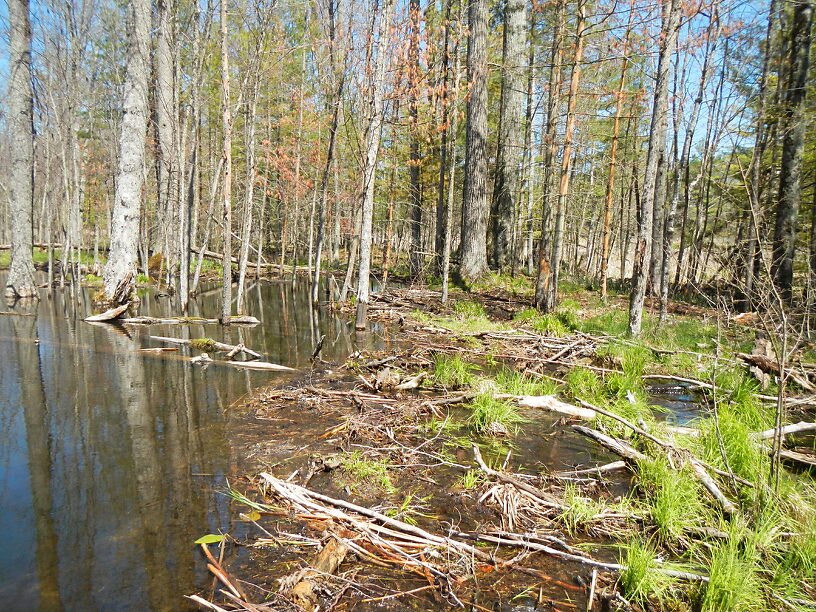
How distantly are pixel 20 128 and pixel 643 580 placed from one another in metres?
18.5

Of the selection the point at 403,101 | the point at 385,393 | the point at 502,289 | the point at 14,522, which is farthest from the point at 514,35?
the point at 14,522

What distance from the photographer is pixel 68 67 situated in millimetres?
16547

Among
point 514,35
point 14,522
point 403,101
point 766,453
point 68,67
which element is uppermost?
point 514,35

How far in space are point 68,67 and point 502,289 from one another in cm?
1776

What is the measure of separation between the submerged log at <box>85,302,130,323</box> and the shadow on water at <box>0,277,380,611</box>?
218 centimetres

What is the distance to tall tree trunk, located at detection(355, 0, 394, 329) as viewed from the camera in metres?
10.2

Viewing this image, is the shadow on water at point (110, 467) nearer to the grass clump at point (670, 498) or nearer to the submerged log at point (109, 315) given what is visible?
the submerged log at point (109, 315)

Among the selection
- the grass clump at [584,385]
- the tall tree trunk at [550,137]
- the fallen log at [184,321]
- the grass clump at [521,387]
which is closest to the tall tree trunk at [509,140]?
the tall tree trunk at [550,137]

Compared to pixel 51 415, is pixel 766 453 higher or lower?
higher

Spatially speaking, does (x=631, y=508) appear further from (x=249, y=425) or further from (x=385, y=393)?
(x=249, y=425)

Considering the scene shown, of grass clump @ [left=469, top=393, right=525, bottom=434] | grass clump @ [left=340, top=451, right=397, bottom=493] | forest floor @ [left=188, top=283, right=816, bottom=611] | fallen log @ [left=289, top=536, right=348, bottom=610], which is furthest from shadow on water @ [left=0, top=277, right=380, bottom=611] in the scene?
grass clump @ [left=469, top=393, right=525, bottom=434]

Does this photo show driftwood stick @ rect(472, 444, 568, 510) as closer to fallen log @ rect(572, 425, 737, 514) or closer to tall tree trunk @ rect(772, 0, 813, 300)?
fallen log @ rect(572, 425, 737, 514)

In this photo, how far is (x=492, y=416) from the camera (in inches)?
204

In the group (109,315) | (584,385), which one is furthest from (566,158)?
(109,315)
